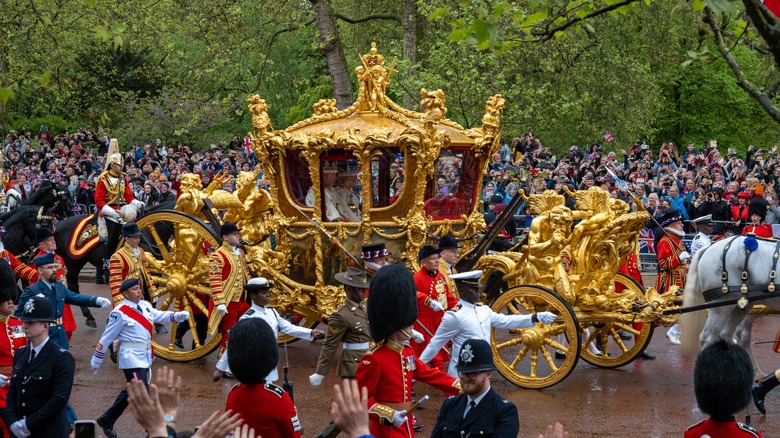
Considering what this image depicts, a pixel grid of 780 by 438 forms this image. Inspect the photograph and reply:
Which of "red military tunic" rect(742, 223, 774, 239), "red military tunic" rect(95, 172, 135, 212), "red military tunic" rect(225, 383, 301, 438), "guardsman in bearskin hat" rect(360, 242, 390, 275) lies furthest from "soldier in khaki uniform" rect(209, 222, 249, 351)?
"red military tunic" rect(742, 223, 774, 239)

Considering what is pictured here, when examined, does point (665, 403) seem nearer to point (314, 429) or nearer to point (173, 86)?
point (314, 429)

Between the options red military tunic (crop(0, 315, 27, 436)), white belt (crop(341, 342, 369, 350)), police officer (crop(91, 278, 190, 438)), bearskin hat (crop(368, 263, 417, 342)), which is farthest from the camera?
police officer (crop(91, 278, 190, 438))

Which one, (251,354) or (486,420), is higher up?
(251,354)

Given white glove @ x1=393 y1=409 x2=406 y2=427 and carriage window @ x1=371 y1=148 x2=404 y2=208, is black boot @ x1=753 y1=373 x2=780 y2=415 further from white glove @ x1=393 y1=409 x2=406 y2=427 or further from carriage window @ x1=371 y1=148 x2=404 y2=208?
white glove @ x1=393 y1=409 x2=406 y2=427

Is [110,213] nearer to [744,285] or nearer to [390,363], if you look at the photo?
[744,285]

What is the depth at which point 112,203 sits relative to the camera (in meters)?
15.3

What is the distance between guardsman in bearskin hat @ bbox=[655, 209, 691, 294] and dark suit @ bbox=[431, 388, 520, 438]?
7.98 meters

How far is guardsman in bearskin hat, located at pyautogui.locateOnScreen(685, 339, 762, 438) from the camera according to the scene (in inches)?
196

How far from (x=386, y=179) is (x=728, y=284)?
3.76 metres

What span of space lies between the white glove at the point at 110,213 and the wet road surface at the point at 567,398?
2.43 meters

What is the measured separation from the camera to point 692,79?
1372 inches

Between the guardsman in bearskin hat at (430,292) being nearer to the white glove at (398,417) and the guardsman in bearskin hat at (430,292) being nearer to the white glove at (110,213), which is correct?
the white glove at (398,417)

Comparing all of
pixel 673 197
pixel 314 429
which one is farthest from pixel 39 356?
pixel 673 197

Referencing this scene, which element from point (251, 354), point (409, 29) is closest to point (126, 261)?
point (251, 354)
